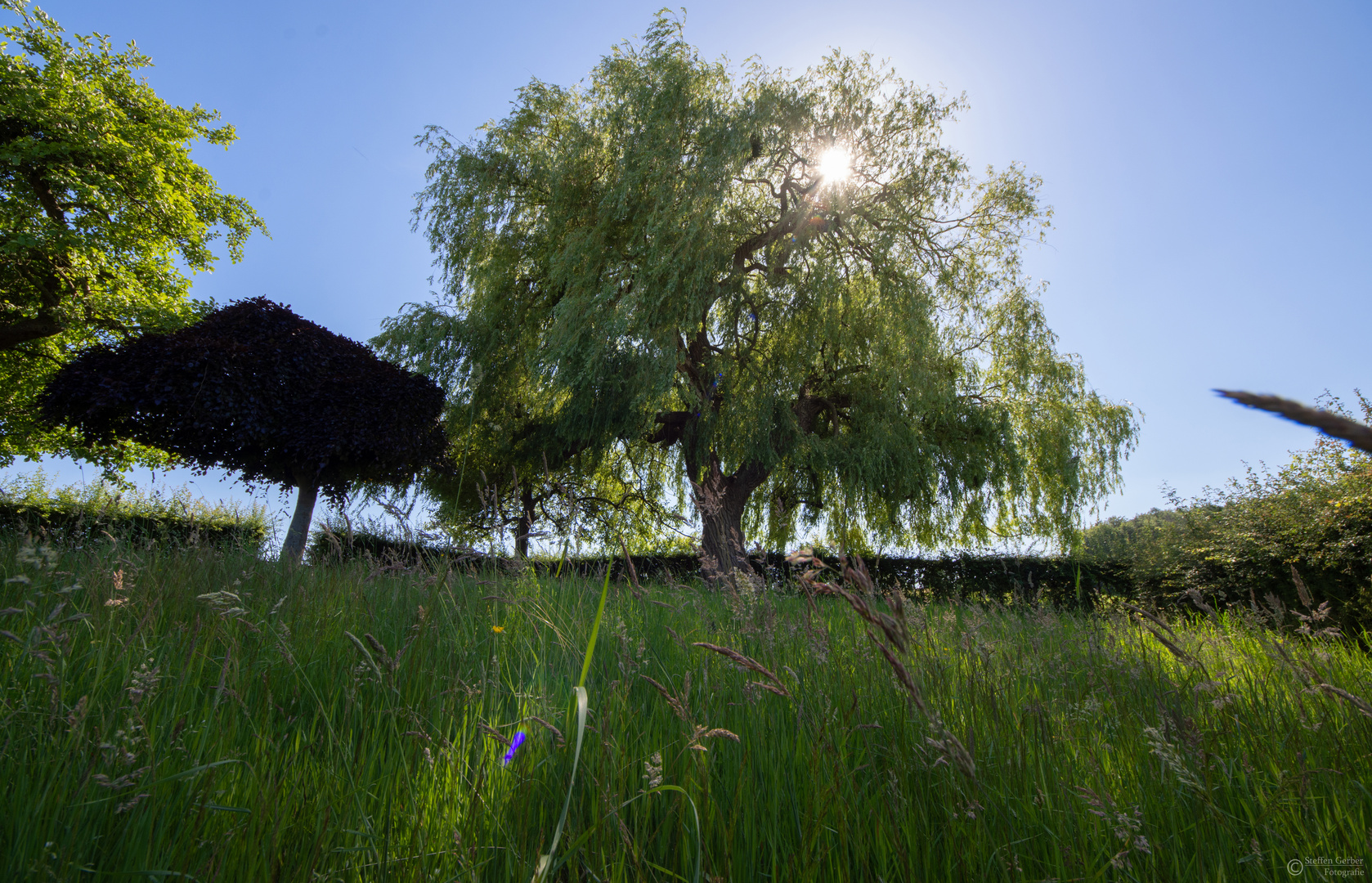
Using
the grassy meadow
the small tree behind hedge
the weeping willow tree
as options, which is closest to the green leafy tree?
the small tree behind hedge

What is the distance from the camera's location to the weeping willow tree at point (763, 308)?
1082 cm

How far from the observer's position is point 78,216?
14.4 m

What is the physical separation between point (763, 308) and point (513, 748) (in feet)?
37.3

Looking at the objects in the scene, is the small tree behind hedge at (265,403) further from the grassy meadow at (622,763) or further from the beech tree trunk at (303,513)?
the grassy meadow at (622,763)

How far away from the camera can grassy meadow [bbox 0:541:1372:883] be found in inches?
44.5

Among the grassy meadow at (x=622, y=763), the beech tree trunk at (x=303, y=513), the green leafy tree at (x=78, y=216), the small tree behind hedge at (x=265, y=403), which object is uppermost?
the green leafy tree at (x=78, y=216)

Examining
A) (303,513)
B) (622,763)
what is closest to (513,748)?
(622,763)

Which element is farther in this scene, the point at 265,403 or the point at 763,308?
the point at 763,308

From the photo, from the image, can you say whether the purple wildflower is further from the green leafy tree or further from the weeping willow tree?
the green leafy tree

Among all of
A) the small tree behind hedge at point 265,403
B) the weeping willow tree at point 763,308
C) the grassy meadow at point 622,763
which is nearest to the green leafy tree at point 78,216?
the small tree behind hedge at point 265,403

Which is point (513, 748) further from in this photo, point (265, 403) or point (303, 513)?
point (303, 513)

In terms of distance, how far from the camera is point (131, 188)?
14.9 m

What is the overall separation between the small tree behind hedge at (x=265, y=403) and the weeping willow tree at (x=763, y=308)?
1.79 meters

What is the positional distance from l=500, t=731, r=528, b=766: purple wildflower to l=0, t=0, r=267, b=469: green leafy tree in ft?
50.9
